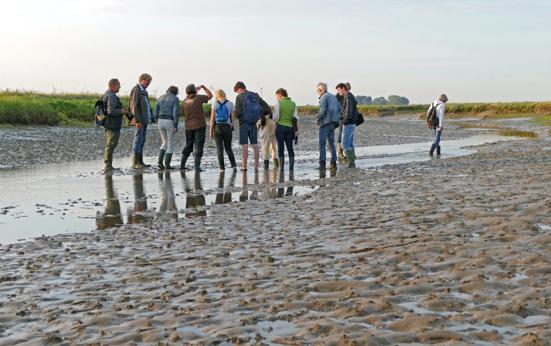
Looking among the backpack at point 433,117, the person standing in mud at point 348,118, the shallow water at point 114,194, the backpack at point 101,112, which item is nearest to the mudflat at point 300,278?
the shallow water at point 114,194

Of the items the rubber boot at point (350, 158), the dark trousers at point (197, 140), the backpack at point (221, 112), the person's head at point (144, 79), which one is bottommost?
the rubber boot at point (350, 158)

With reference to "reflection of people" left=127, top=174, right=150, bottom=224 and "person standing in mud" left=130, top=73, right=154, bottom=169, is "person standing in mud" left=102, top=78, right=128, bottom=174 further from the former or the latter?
"reflection of people" left=127, top=174, right=150, bottom=224

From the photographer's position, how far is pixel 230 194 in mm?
12766

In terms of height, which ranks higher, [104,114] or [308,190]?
[104,114]

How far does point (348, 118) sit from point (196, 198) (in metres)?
6.63

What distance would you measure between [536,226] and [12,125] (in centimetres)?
2849

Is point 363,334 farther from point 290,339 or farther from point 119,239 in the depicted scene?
point 119,239

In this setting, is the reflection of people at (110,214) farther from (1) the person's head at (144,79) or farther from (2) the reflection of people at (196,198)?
(1) the person's head at (144,79)

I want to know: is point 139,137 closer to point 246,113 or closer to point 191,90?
point 191,90

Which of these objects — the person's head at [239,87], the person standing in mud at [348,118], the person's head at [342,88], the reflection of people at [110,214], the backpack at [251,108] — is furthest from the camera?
the person's head at [342,88]

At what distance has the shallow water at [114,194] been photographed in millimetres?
9883

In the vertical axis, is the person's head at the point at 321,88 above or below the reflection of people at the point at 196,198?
above

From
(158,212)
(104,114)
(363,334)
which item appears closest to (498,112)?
(104,114)

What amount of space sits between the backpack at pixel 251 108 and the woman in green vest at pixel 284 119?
46cm
